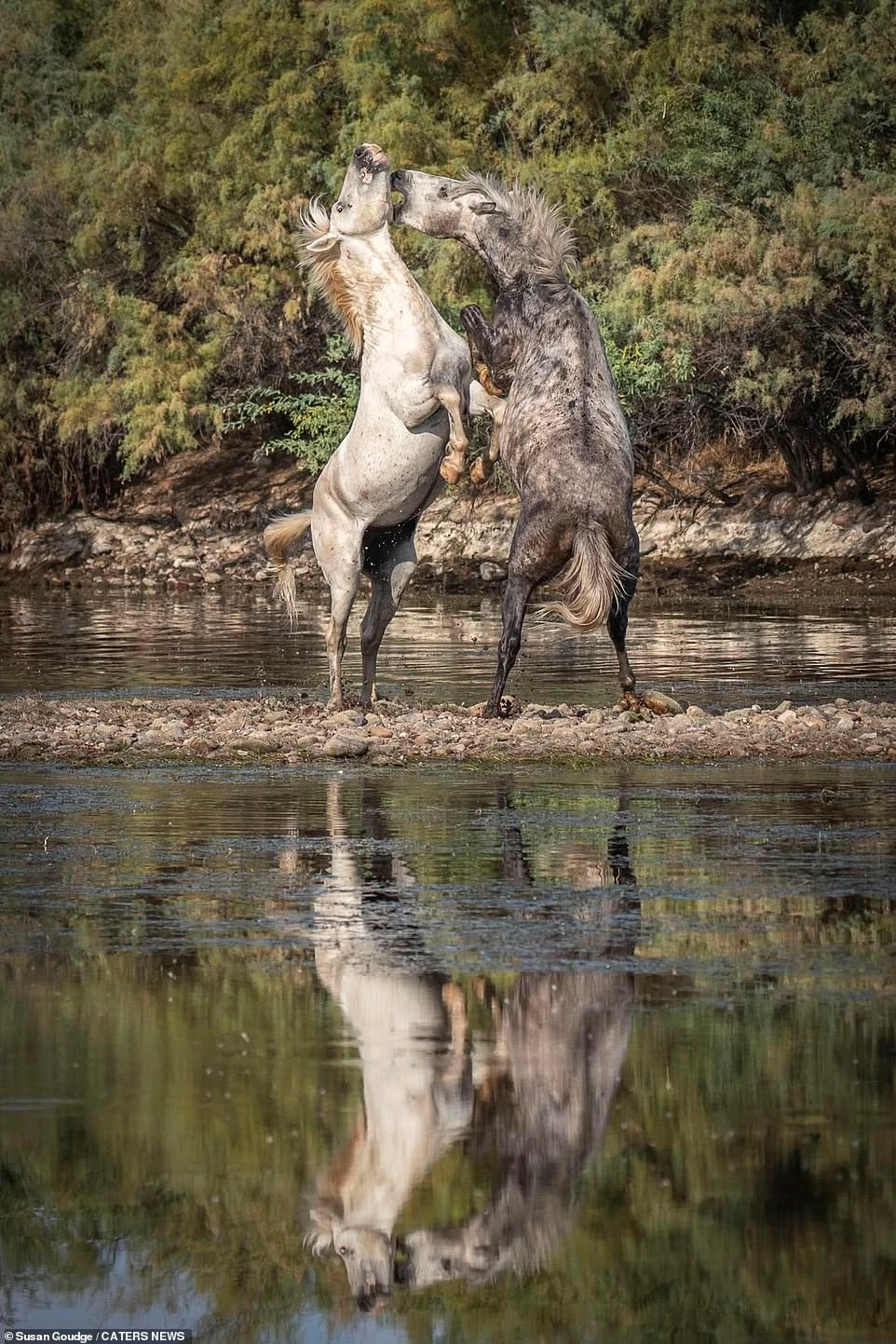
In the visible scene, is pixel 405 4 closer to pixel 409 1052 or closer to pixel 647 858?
pixel 647 858

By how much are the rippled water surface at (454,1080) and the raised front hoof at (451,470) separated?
434cm

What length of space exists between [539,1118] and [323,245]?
10.8 m

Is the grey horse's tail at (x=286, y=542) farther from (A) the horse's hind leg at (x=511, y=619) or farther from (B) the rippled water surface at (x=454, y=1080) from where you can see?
(B) the rippled water surface at (x=454, y=1080)

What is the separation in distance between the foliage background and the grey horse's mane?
16.7 metres

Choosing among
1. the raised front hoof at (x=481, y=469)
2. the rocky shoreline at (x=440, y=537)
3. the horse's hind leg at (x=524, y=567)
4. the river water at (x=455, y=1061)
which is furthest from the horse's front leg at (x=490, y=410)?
the rocky shoreline at (x=440, y=537)

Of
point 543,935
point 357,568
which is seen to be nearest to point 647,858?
point 543,935

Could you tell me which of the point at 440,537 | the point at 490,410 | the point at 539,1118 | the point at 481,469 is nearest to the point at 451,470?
the point at 481,469

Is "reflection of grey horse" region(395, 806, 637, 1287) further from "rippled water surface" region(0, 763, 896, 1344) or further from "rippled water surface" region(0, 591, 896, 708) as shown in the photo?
"rippled water surface" region(0, 591, 896, 708)

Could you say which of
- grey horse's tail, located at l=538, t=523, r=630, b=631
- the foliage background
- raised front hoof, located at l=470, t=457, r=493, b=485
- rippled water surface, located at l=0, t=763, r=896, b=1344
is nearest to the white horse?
raised front hoof, located at l=470, t=457, r=493, b=485

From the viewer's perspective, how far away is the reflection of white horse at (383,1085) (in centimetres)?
515

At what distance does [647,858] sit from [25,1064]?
13.1ft

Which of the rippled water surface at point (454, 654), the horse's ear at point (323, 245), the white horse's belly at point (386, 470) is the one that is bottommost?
the rippled water surface at point (454, 654)

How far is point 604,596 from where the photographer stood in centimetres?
1487

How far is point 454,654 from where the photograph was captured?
73.7 ft
